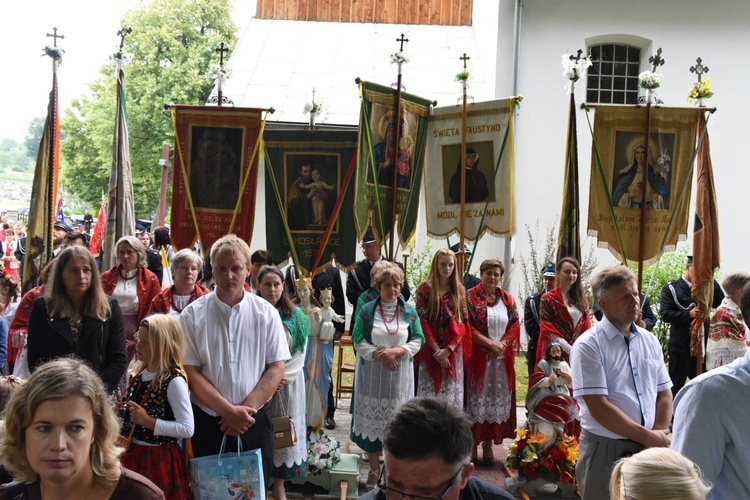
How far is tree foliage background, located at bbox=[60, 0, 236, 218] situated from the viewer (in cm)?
3303

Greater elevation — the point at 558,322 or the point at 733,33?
the point at 733,33

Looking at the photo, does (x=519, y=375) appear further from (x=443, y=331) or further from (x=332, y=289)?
(x=443, y=331)

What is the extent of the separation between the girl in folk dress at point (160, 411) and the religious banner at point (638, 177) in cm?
548

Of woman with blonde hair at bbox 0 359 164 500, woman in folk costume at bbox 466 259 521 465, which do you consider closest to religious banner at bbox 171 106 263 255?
woman in folk costume at bbox 466 259 521 465

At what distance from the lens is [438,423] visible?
2619 mm

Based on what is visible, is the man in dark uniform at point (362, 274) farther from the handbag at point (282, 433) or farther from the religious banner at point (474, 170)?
the handbag at point (282, 433)

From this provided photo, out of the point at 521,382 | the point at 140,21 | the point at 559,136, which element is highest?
the point at 140,21

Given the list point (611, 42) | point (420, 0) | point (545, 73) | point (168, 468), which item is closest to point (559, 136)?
point (545, 73)

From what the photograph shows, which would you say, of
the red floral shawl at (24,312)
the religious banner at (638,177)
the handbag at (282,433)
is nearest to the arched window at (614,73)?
the religious banner at (638,177)

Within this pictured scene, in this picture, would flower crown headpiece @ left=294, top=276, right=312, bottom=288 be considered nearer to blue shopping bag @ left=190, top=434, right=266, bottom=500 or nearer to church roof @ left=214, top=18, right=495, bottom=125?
blue shopping bag @ left=190, top=434, right=266, bottom=500

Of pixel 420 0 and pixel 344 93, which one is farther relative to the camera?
pixel 420 0

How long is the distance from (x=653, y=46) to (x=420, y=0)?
7.72 meters

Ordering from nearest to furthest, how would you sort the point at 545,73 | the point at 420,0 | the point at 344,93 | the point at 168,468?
1. the point at 168,468
2. the point at 545,73
3. the point at 344,93
4. the point at 420,0

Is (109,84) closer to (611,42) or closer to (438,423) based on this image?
(611,42)
